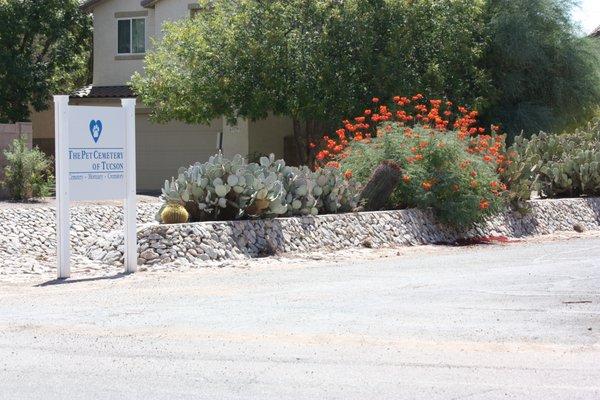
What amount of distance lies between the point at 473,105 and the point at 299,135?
571 centimetres

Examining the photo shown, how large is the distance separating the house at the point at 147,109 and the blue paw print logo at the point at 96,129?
19109mm

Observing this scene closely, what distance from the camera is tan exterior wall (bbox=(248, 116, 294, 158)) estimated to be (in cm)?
3581

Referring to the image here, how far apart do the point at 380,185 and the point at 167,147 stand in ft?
53.8

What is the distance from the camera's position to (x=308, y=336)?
10094 mm

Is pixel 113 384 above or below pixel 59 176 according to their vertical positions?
below

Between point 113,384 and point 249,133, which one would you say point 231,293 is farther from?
point 249,133

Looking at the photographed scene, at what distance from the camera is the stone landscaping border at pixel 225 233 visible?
57.1 feet

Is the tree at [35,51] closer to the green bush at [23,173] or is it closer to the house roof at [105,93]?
the house roof at [105,93]

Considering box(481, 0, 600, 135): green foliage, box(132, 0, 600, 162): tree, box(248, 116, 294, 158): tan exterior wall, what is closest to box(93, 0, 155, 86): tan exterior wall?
box(248, 116, 294, 158): tan exterior wall

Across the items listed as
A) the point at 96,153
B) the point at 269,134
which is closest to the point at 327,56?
the point at 269,134

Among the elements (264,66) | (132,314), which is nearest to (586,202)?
(264,66)

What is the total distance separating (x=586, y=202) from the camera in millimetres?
27750

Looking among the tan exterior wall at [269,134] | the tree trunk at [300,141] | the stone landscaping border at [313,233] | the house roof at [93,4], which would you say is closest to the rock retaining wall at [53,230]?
the stone landscaping border at [313,233]

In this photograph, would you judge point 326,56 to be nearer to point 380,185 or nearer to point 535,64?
point 535,64
